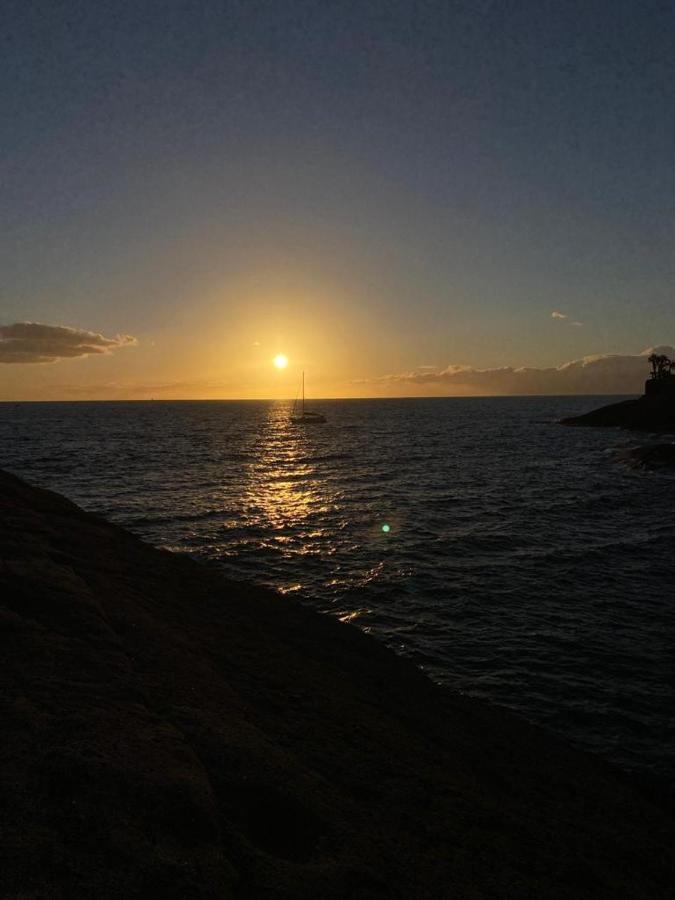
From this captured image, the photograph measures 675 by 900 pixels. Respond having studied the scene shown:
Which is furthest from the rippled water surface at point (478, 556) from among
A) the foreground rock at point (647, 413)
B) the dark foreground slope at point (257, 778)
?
the foreground rock at point (647, 413)

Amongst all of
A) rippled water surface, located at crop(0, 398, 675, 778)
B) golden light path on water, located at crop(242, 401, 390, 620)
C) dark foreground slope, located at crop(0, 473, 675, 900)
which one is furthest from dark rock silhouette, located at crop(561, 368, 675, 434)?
dark foreground slope, located at crop(0, 473, 675, 900)

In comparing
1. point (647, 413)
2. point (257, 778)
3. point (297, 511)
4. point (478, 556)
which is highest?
point (647, 413)

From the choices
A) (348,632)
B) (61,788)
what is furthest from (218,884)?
(348,632)

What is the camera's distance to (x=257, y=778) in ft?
20.6

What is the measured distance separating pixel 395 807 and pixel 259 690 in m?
3.57

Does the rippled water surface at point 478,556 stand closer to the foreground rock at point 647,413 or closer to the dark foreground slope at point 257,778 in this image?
the dark foreground slope at point 257,778

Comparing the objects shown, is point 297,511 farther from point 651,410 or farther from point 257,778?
point 651,410

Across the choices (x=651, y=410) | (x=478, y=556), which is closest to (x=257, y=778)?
(x=478, y=556)

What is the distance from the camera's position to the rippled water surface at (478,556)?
42.6 feet

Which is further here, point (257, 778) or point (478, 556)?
point (478, 556)

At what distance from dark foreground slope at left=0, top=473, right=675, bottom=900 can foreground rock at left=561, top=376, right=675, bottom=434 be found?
93.1 metres

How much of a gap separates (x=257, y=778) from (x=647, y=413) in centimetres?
10503

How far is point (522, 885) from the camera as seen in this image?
5754mm

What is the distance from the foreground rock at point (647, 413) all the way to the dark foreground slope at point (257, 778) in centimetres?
9309
